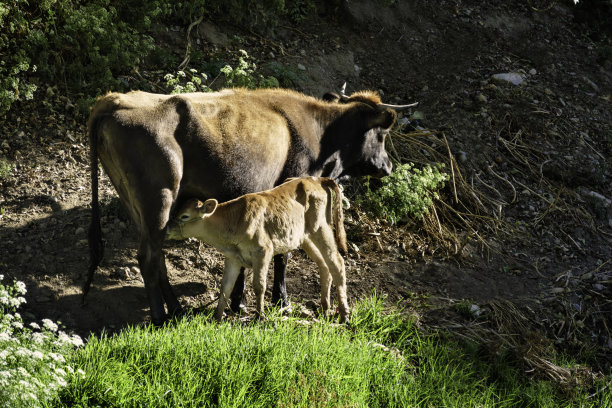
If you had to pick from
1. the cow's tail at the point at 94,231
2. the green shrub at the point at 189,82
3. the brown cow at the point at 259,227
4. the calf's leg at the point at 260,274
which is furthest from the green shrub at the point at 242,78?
the calf's leg at the point at 260,274

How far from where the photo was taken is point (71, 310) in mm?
6891

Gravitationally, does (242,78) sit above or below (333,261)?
above

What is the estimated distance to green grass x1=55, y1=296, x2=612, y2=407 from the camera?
531 cm

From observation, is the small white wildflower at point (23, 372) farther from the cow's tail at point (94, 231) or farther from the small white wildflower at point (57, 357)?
the cow's tail at point (94, 231)

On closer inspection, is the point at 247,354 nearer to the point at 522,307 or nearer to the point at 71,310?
the point at 71,310

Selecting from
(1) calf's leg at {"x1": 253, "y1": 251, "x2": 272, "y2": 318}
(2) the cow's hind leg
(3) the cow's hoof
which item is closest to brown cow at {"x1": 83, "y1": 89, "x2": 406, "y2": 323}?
(2) the cow's hind leg

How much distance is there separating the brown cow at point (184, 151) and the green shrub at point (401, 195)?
1476 mm

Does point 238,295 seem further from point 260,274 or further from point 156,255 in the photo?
point 156,255

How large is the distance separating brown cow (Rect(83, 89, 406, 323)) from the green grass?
894mm

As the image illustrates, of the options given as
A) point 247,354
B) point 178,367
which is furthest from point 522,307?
point 178,367

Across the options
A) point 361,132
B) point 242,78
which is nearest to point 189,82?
point 242,78

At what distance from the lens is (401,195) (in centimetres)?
900

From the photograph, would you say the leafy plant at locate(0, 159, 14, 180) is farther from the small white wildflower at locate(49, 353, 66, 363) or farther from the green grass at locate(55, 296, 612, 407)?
the small white wildflower at locate(49, 353, 66, 363)

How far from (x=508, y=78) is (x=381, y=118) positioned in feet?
15.5
